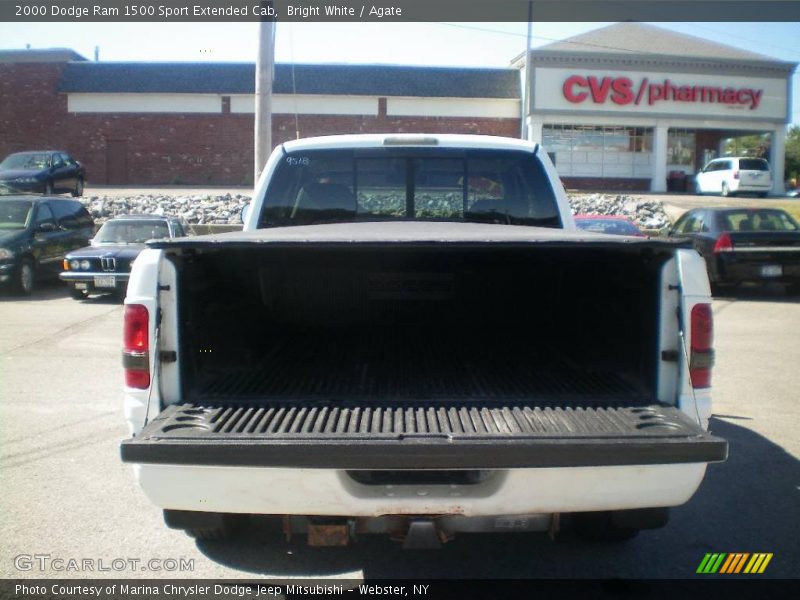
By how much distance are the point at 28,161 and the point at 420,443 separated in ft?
88.6

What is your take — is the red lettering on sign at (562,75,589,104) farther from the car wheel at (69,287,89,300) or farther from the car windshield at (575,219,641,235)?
the car wheel at (69,287,89,300)

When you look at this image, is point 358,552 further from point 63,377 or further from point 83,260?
point 83,260

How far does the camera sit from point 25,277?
14.0 m

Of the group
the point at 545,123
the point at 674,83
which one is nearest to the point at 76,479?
the point at 545,123

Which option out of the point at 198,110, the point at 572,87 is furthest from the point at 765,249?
the point at 198,110

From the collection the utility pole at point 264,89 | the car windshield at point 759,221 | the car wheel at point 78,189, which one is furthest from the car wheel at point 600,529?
the car wheel at point 78,189

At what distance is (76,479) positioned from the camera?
16.2 feet

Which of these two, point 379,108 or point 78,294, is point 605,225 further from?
point 379,108

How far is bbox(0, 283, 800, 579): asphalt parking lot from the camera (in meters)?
3.76

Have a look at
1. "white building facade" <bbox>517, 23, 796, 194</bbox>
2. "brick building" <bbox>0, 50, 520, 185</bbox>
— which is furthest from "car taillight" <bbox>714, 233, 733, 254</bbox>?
"brick building" <bbox>0, 50, 520, 185</bbox>

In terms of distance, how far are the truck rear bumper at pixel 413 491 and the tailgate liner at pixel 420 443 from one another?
0.21 ft

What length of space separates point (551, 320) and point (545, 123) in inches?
1297

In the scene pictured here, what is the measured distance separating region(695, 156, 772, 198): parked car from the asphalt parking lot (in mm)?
28061

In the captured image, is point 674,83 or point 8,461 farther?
point 674,83
